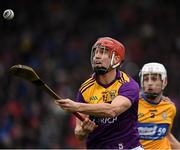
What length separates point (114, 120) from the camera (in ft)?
25.6

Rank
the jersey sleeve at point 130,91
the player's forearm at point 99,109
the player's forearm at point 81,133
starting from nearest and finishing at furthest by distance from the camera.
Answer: the player's forearm at point 99,109 < the jersey sleeve at point 130,91 < the player's forearm at point 81,133

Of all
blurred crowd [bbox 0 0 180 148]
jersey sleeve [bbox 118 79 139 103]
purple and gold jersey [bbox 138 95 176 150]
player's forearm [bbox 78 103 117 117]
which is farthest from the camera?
blurred crowd [bbox 0 0 180 148]

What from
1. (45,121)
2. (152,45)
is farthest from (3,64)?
(152,45)

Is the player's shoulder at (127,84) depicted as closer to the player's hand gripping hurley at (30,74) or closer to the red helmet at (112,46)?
the red helmet at (112,46)

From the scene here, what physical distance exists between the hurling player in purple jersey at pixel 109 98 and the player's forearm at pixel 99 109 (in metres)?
0.21

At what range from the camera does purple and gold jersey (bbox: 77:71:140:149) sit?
25.6 ft

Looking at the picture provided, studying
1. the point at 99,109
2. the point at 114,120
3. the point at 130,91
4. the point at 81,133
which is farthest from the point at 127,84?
the point at 81,133

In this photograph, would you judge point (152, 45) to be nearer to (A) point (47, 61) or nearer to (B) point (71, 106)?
(A) point (47, 61)

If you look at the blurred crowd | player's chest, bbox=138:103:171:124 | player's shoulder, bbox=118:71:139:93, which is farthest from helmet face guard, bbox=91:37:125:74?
the blurred crowd

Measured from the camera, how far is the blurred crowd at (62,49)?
50.7 ft

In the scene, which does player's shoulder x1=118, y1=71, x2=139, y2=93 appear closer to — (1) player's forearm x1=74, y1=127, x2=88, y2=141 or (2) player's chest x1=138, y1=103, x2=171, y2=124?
(1) player's forearm x1=74, y1=127, x2=88, y2=141

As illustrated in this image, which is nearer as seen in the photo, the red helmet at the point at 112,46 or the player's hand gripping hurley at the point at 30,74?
the player's hand gripping hurley at the point at 30,74

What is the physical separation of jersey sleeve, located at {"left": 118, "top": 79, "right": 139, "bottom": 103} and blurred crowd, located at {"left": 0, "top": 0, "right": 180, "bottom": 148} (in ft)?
24.1

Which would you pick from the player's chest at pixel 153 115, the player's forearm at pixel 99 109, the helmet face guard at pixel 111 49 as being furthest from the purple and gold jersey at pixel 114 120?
the player's chest at pixel 153 115
